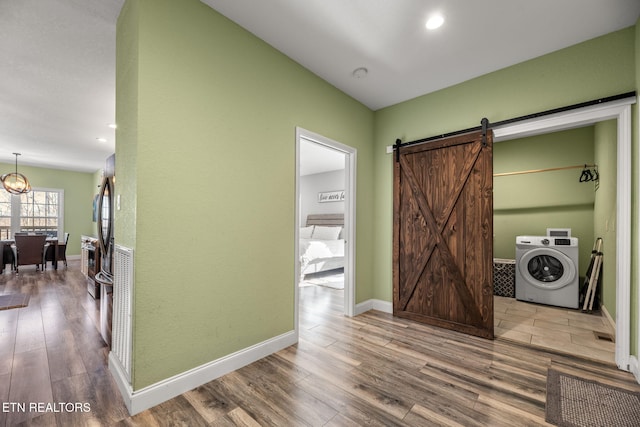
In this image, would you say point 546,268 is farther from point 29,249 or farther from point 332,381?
point 29,249

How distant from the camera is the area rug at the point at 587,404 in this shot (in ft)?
5.25

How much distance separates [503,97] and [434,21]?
4.06ft

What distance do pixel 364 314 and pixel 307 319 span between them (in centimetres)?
76

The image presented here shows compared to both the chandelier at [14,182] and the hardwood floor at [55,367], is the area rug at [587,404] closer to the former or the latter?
the hardwood floor at [55,367]

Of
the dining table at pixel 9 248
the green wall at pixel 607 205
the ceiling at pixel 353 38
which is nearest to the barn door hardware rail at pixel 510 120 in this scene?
the ceiling at pixel 353 38

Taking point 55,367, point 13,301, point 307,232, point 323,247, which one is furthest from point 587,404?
point 13,301

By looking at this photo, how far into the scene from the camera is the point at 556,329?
3.02m

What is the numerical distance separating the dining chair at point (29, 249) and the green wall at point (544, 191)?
9.51 meters

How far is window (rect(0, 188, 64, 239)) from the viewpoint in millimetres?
7371

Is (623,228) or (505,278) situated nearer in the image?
(623,228)

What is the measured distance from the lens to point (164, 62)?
1.82 meters

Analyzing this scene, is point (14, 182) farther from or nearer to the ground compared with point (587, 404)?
farther from the ground

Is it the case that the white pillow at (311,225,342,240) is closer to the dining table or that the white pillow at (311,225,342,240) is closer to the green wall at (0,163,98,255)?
the dining table

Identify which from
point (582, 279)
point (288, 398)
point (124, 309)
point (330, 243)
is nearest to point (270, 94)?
point (124, 309)
